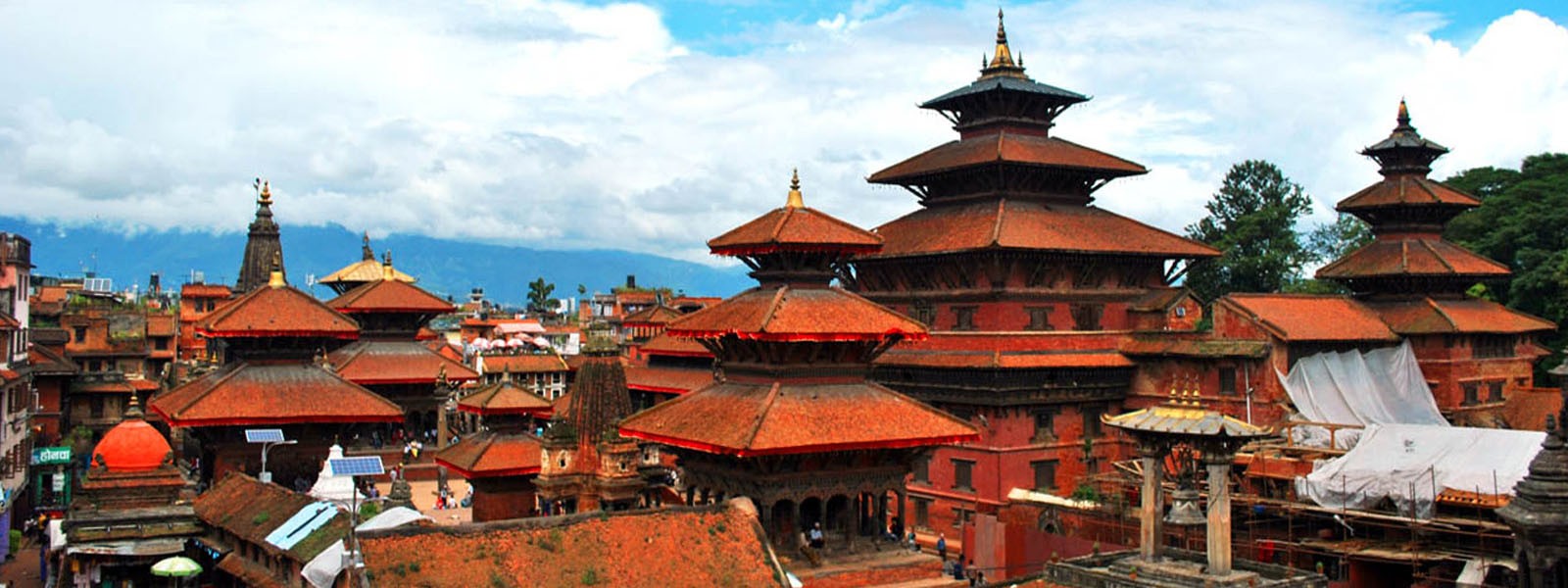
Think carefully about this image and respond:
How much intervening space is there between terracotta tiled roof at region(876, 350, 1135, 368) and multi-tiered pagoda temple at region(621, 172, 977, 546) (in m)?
10.1

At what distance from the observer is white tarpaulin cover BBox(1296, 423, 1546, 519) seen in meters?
28.1

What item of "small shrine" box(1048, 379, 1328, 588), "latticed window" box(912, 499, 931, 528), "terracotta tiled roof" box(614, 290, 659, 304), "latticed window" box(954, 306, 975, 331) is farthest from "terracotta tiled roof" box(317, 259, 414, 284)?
"terracotta tiled roof" box(614, 290, 659, 304)

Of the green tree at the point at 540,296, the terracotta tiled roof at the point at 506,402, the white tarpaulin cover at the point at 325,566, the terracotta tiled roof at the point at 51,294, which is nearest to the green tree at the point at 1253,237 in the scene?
the terracotta tiled roof at the point at 506,402

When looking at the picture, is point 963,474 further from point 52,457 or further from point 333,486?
point 52,457

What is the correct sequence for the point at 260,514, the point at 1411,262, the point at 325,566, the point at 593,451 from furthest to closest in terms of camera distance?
1. the point at 1411,262
2. the point at 593,451
3. the point at 260,514
4. the point at 325,566

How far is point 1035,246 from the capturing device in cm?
3953

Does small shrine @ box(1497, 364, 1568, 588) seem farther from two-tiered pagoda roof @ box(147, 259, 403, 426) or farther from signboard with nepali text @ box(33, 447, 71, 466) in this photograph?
signboard with nepali text @ box(33, 447, 71, 466)

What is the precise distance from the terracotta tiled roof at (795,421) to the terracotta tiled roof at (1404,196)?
73.2 feet

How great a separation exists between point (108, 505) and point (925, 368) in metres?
22.0

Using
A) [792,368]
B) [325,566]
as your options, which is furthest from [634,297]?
[325,566]

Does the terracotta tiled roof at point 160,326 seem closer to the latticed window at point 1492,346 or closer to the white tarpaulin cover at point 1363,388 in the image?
the white tarpaulin cover at point 1363,388

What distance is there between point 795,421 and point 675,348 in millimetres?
26352

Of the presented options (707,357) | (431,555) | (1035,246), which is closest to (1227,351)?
(1035,246)

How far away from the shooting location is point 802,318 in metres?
27.2
